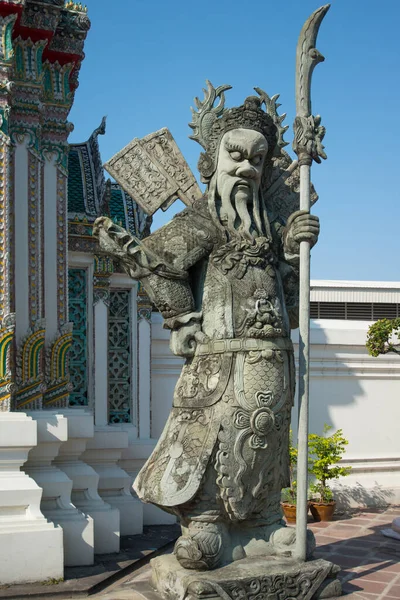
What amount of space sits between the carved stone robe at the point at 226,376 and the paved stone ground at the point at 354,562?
0.81m

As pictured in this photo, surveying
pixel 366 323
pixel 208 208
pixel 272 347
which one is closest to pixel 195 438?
pixel 272 347

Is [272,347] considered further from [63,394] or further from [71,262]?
[71,262]

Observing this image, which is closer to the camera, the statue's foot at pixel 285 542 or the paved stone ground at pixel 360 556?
the statue's foot at pixel 285 542

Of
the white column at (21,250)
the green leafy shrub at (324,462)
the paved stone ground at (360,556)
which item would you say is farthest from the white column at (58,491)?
the green leafy shrub at (324,462)

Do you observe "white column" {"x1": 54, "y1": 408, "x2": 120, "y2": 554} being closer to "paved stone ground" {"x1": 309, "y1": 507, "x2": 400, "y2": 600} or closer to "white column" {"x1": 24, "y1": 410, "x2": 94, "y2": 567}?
"white column" {"x1": 24, "y1": 410, "x2": 94, "y2": 567}

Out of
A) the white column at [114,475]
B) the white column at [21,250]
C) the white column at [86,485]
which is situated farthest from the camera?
the white column at [114,475]

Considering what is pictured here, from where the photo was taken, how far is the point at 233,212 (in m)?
4.73

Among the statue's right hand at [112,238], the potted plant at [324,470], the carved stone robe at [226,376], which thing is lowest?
the potted plant at [324,470]

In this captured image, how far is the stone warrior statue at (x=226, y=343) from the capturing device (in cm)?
441

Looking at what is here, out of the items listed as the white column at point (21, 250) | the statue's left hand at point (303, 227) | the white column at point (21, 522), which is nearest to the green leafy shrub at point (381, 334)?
the statue's left hand at point (303, 227)

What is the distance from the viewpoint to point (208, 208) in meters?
4.75

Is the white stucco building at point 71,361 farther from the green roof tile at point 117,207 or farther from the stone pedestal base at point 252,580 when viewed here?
the stone pedestal base at point 252,580

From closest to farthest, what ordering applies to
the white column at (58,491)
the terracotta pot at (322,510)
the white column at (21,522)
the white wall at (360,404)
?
the white column at (21,522), the white column at (58,491), the terracotta pot at (322,510), the white wall at (360,404)

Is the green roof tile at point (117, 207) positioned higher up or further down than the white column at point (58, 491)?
higher up
